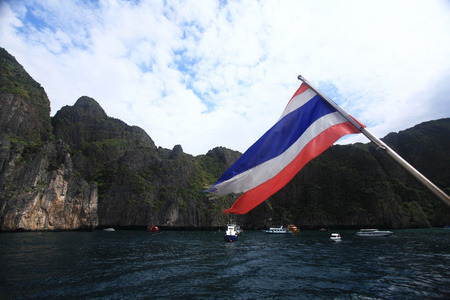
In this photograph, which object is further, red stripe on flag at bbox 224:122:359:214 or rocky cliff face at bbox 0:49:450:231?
rocky cliff face at bbox 0:49:450:231

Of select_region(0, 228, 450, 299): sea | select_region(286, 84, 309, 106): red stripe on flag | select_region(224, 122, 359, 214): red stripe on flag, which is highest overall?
select_region(286, 84, 309, 106): red stripe on flag

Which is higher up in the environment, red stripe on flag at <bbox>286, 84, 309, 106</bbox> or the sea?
red stripe on flag at <bbox>286, 84, 309, 106</bbox>

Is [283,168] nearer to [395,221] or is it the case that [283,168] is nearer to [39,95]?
[395,221]

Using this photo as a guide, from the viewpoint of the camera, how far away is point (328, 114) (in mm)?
5344

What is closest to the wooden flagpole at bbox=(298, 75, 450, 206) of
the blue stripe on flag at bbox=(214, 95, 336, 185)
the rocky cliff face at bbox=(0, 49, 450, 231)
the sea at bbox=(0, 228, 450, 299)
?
the blue stripe on flag at bbox=(214, 95, 336, 185)

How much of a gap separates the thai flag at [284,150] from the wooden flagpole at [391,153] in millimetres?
275

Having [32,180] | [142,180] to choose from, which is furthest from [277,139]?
[142,180]

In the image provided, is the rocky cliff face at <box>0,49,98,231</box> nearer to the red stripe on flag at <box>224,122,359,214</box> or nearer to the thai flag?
the thai flag

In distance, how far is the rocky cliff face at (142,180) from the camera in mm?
69875

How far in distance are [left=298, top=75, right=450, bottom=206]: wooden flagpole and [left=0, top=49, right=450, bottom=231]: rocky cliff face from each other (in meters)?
78.2

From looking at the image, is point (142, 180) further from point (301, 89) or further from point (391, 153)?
point (391, 153)

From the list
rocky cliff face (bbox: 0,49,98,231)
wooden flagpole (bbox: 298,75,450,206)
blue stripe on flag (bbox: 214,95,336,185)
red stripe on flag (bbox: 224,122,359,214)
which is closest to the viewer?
wooden flagpole (bbox: 298,75,450,206)

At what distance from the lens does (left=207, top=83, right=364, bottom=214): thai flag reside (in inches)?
213

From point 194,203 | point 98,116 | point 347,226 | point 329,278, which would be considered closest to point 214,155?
point 194,203
